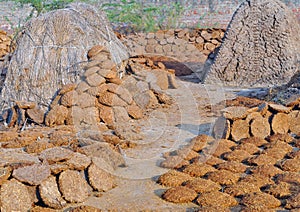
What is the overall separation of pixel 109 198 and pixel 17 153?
1689 millimetres

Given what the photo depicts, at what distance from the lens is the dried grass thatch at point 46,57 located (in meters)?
7.58

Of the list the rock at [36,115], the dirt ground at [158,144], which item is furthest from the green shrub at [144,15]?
the rock at [36,115]

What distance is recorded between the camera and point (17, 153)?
564 centimetres

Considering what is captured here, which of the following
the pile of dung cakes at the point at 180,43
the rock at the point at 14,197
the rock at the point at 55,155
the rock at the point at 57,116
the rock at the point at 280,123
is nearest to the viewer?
the rock at the point at 14,197

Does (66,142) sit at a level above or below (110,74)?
below

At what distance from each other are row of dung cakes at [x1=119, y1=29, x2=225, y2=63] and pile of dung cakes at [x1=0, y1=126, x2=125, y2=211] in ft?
29.9

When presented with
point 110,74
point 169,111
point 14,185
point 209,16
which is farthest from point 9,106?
point 209,16

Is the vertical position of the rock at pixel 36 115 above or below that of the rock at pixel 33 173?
below

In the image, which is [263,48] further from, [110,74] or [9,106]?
[9,106]

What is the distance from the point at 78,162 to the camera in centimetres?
477

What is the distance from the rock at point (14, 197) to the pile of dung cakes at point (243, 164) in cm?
128

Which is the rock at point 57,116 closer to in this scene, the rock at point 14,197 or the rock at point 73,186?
the rock at point 73,186

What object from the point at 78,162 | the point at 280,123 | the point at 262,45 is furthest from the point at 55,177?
the point at 262,45

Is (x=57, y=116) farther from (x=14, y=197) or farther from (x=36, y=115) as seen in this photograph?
(x=14, y=197)
